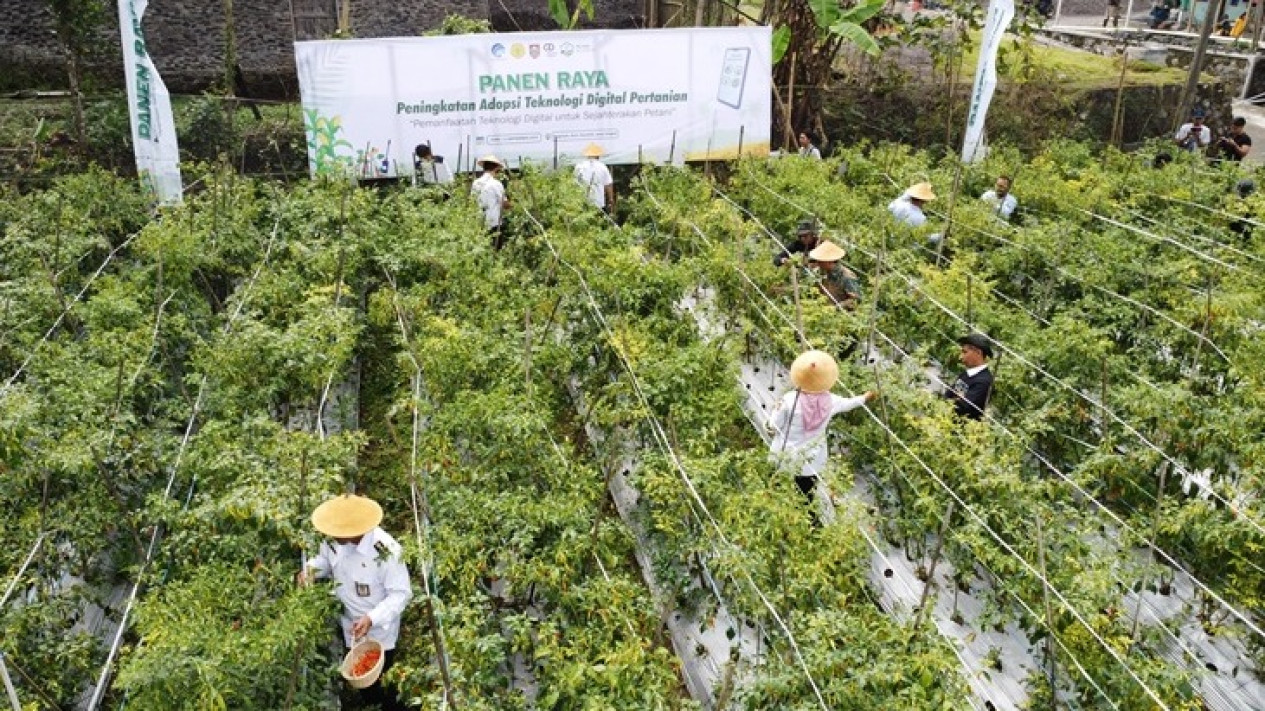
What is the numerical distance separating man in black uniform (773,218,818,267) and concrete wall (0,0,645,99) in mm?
8374

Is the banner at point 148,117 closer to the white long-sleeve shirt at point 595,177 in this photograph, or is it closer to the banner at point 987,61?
the white long-sleeve shirt at point 595,177

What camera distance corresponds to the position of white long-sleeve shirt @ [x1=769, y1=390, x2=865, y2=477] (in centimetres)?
508

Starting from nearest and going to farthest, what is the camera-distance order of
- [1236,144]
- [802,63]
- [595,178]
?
1. [595,178]
2. [1236,144]
3. [802,63]

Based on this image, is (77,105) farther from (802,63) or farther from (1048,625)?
(1048,625)

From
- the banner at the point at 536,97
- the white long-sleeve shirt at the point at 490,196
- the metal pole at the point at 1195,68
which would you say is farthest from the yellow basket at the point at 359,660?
the metal pole at the point at 1195,68

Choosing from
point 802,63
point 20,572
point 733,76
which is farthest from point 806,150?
point 20,572

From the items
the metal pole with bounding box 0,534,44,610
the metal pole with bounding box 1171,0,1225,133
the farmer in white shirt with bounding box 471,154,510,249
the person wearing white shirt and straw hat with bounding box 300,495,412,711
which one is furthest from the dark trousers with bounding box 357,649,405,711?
the metal pole with bounding box 1171,0,1225,133

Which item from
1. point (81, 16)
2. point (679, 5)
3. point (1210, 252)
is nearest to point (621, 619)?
point (1210, 252)

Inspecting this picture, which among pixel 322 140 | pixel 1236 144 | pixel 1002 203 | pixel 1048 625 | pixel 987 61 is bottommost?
pixel 1048 625

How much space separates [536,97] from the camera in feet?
34.2

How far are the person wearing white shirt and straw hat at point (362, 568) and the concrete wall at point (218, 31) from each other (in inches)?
436

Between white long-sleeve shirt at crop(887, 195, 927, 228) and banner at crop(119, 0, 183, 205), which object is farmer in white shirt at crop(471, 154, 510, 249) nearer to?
banner at crop(119, 0, 183, 205)

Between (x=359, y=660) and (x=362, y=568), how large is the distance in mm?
400

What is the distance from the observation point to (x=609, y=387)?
567 centimetres
